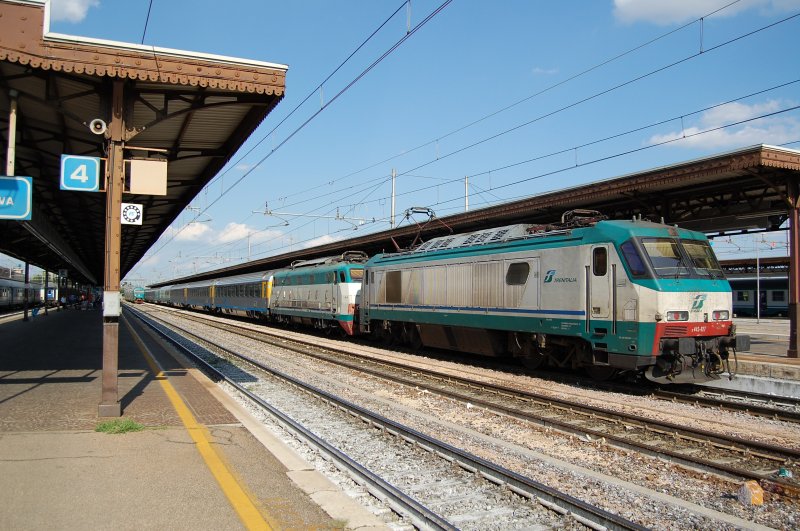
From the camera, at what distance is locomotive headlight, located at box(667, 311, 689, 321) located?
415 inches

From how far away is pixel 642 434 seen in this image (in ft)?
26.7

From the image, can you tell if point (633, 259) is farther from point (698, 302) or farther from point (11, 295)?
point (11, 295)

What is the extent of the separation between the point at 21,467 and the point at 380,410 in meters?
5.42

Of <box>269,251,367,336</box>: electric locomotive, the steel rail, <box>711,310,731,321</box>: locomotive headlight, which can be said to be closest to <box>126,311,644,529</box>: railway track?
the steel rail

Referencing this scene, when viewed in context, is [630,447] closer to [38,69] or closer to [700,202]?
[38,69]

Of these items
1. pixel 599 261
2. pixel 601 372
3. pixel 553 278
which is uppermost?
pixel 599 261

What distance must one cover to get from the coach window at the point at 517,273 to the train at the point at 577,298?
1.4 inches

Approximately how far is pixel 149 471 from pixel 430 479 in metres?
2.78

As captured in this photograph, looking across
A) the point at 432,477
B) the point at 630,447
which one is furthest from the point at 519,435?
the point at 432,477

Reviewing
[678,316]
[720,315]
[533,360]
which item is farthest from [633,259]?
[533,360]

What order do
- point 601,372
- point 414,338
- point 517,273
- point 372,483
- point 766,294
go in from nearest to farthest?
point 372,483, point 601,372, point 517,273, point 414,338, point 766,294

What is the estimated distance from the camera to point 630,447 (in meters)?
7.40

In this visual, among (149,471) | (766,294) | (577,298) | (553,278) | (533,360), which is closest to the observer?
(149,471)

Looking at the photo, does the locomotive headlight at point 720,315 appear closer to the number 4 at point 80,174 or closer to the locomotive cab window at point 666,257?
the locomotive cab window at point 666,257
